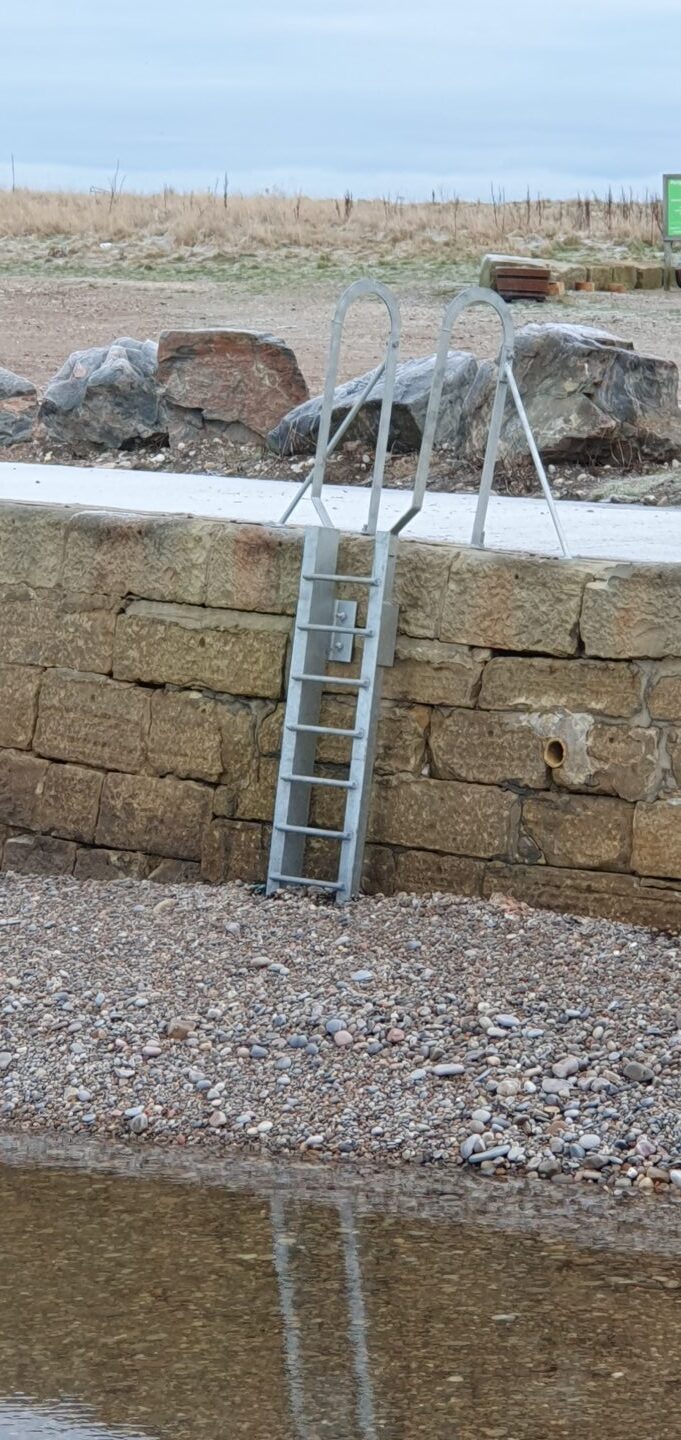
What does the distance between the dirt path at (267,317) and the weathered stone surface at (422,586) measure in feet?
30.3

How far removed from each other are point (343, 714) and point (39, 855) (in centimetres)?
169

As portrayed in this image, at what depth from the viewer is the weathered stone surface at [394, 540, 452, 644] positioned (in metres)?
7.03

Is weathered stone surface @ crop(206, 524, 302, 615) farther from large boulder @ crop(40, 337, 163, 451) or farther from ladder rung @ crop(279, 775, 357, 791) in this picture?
large boulder @ crop(40, 337, 163, 451)

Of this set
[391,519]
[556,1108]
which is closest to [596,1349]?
[556,1108]

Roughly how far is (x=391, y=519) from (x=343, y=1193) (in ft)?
14.6

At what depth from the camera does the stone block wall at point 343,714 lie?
6797 millimetres

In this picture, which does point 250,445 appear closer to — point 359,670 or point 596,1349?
point 359,670

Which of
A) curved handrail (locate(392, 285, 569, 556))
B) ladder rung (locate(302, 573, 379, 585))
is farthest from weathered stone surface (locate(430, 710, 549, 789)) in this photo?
curved handrail (locate(392, 285, 569, 556))

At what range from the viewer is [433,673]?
279 inches

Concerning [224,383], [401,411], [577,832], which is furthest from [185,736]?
[224,383]

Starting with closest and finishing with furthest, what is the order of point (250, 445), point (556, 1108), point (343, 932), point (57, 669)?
1. point (556, 1108)
2. point (343, 932)
3. point (57, 669)
4. point (250, 445)

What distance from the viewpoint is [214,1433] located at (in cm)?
359

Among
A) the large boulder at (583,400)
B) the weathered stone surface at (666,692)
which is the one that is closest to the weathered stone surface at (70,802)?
the weathered stone surface at (666,692)

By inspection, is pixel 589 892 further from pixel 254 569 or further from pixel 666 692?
pixel 254 569
